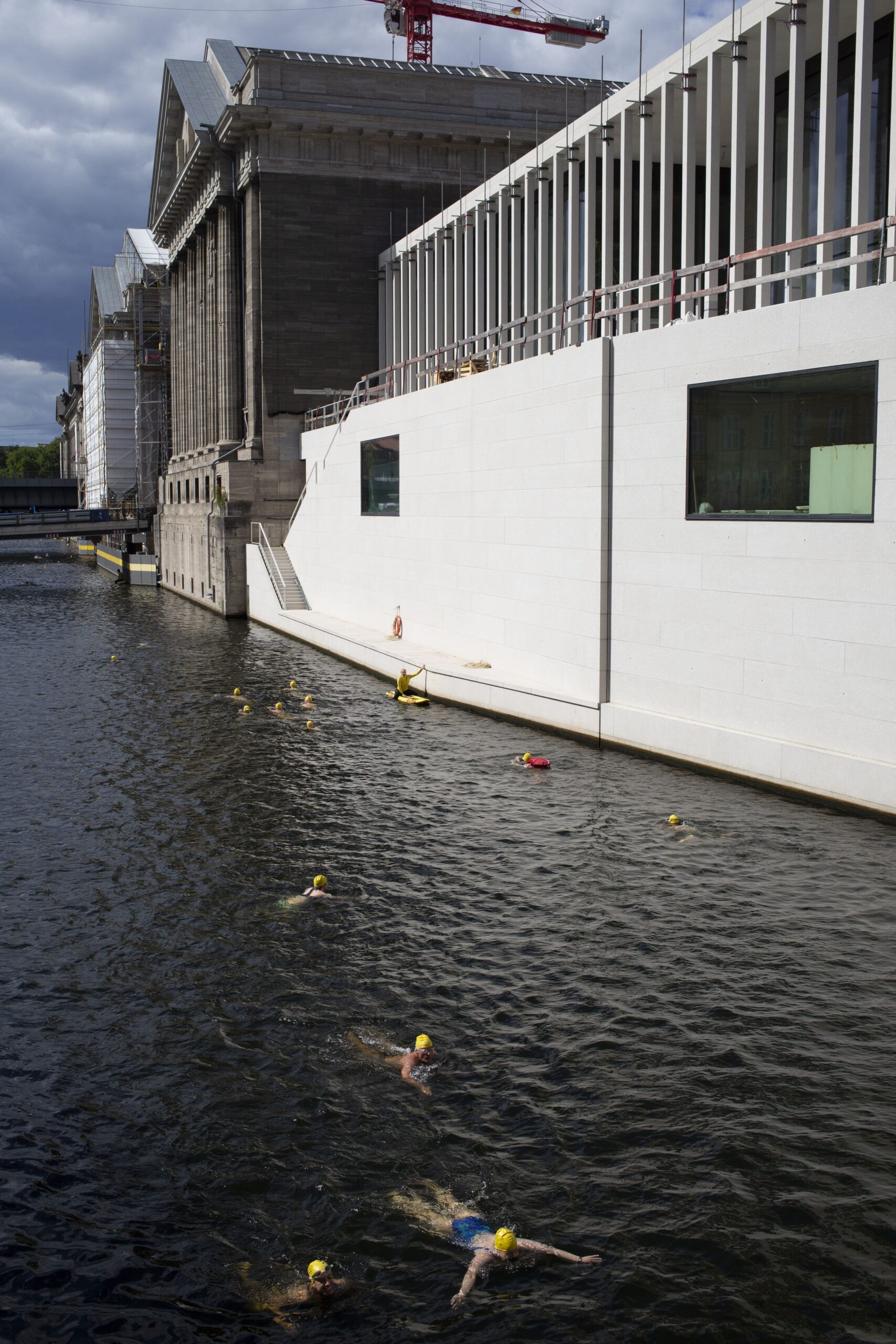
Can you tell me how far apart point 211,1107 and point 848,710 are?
10.4 meters

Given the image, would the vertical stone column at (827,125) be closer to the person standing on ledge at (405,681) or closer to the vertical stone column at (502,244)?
the person standing on ledge at (405,681)

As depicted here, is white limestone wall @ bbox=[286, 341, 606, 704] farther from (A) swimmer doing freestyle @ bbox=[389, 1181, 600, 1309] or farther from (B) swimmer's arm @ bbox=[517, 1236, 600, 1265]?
(B) swimmer's arm @ bbox=[517, 1236, 600, 1265]

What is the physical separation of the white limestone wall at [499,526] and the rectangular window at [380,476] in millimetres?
362

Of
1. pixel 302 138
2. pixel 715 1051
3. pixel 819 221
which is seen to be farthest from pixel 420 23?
pixel 715 1051

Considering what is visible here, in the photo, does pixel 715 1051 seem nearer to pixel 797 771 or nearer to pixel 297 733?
pixel 797 771

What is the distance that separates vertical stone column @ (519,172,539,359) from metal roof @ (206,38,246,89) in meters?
26.3

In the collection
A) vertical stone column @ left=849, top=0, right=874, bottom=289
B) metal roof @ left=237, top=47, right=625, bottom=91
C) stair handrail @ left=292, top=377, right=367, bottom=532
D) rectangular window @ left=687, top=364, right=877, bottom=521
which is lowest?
rectangular window @ left=687, top=364, right=877, bottom=521

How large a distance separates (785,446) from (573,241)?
590 inches

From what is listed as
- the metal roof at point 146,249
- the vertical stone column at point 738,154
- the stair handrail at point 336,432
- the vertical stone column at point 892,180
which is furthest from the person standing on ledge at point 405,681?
the metal roof at point 146,249

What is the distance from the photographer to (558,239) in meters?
31.6

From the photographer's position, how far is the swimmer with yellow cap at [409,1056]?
30.9ft

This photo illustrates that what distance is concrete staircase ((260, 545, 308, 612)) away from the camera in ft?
145

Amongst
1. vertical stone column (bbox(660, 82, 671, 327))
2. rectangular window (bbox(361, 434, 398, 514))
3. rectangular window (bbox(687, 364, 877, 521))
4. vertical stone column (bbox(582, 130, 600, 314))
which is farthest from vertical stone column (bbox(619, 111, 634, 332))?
rectangular window (bbox(687, 364, 877, 521))

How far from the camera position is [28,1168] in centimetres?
837
